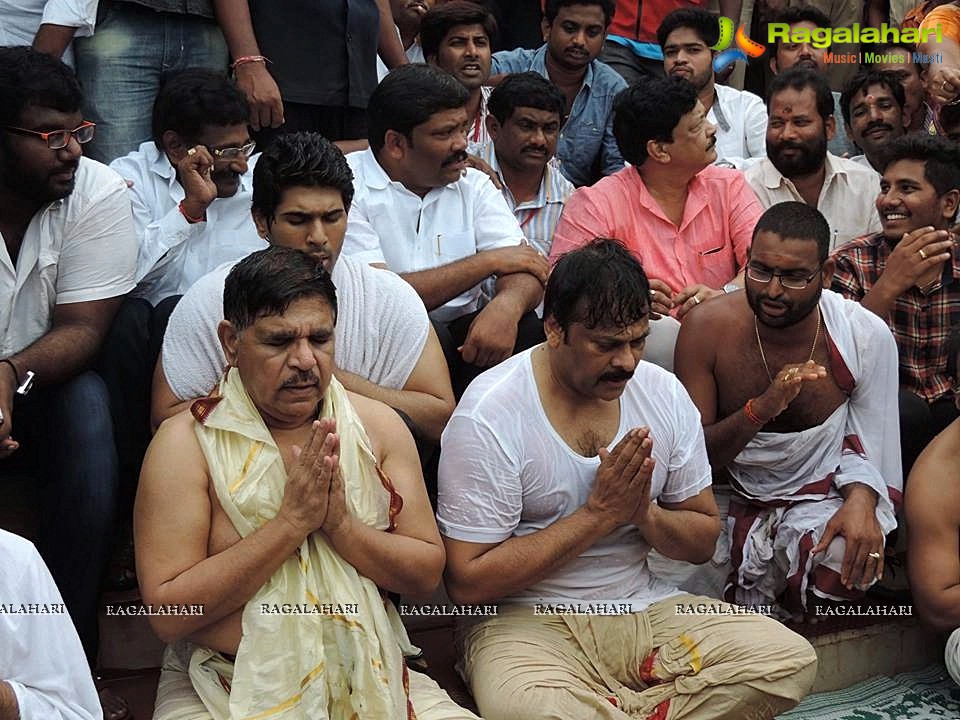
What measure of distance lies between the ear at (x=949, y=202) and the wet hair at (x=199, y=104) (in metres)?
2.93

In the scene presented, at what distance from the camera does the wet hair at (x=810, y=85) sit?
622 centimetres

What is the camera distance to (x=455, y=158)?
521 cm

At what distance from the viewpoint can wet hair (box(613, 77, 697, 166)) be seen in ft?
18.5

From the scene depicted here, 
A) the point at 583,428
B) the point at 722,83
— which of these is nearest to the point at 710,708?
the point at 583,428

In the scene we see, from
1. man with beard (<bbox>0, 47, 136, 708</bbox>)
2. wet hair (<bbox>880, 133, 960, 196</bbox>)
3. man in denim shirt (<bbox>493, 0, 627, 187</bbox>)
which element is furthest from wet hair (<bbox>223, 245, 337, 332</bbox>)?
man in denim shirt (<bbox>493, 0, 627, 187</bbox>)

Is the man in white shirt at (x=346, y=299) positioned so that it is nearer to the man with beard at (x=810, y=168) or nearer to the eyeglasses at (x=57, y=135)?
the eyeglasses at (x=57, y=135)

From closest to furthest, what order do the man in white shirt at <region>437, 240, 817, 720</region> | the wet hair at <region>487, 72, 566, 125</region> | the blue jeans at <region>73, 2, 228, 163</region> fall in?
the man in white shirt at <region>437, 240, 817, 720</region>
the blue jeans at <region>73, 2, 228, 163</region>
the wet hair at <region>487, 72, 566, 125</region>

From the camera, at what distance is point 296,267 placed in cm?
354

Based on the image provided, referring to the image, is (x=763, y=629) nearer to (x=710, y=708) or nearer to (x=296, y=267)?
(x=710, y=708)

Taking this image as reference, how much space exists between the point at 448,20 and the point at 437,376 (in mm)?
2625

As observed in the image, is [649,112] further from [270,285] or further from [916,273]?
[270,285]

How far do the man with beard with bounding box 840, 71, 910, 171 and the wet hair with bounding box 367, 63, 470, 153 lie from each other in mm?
2587

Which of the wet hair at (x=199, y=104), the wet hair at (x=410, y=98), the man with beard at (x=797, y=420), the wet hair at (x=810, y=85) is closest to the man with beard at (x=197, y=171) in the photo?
the wet hair at (x=199, y=104)

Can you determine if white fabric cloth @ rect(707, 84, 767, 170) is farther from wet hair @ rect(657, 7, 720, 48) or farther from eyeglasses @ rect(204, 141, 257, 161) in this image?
eyeglasses @ rect(204, 141, 257, 161)
